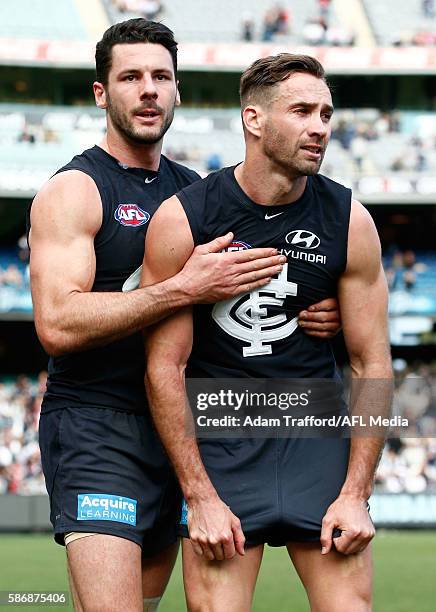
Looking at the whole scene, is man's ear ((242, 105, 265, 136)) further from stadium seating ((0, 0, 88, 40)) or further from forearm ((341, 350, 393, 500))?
stadium seating ((0, 0, 88, 40))

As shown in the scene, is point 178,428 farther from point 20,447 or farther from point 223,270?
point 20,447

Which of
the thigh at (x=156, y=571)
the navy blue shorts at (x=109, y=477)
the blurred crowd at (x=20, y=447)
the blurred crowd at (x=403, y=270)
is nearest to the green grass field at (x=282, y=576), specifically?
the blurred crowd at (x=20, y=447)

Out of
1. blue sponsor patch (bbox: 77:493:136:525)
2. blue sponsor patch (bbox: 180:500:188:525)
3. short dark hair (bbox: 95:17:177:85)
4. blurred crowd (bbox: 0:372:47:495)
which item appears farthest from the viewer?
blurred crowd (bbox: 0:372:47:495)

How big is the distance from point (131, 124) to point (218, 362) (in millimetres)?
1162

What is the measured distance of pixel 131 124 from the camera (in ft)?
16.8

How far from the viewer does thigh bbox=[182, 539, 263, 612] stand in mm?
4438

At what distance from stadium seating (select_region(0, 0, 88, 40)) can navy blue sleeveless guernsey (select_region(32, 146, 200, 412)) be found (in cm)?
2529

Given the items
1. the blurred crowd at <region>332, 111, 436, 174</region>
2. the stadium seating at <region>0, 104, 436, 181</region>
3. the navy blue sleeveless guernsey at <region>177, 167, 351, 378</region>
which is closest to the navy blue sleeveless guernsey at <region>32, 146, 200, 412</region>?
the navy blue sleeveless guernsey at <region>177, 167, 351, 378</region>

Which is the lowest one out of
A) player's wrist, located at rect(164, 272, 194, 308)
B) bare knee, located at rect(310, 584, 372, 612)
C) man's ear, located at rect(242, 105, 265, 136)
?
bare knee, located at rect(310, 584, 372, 612)

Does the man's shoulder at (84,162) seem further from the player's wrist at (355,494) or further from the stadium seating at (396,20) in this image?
the stadium seating at (396,20)

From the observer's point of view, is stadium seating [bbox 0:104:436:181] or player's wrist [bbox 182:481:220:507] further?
stadium seating [bbox 0:104:436:181]

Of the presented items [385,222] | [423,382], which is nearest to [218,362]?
[423,382]

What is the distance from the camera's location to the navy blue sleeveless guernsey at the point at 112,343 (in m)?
5.02

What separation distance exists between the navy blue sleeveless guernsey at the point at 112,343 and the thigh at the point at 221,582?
82 cm
